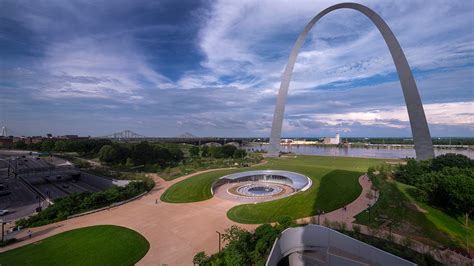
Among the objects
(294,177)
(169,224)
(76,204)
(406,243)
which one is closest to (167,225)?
(169,224)

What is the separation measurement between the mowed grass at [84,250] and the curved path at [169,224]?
780 millimetres

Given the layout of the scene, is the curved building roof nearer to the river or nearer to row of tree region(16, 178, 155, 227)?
row of tree region(16, 178, 155, 227)

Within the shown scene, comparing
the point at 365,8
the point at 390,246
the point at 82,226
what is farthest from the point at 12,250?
the point at 365,8

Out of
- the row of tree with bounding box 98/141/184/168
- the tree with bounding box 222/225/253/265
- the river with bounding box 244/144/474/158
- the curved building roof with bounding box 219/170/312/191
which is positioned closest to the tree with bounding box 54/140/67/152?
the row of tree with bounding box 98/141/184/168

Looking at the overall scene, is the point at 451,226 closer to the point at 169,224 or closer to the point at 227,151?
the point at 169,224

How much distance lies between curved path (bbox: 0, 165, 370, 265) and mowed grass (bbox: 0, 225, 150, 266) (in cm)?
78

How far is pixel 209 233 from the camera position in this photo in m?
15.8

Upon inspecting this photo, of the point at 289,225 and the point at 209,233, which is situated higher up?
the point at 289,225

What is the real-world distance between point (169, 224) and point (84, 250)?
552 cm

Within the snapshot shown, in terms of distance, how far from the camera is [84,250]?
1410cm

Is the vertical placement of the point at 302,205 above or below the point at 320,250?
above

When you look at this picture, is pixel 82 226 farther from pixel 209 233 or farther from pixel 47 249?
pixel 209 233

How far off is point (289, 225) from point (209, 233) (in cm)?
563

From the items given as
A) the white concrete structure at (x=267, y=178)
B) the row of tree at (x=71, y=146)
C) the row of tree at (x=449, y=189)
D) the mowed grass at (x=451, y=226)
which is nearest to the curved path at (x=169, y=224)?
the mowed grass at (x=451, y=226)
